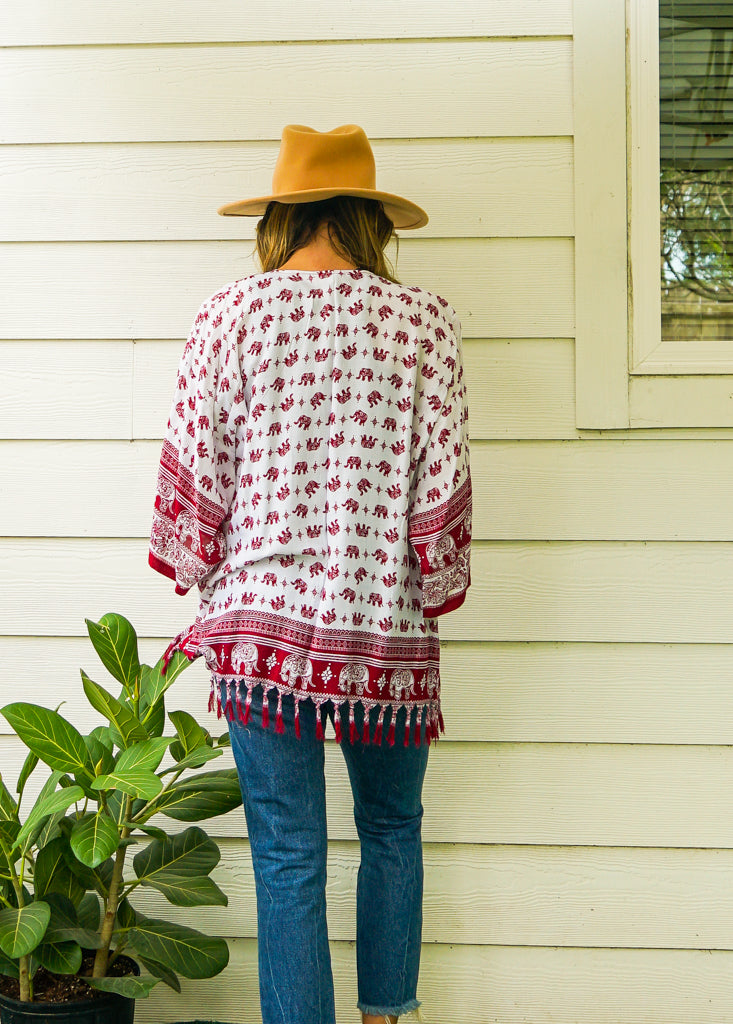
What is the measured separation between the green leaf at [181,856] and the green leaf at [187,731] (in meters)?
0.18

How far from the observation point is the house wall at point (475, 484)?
1.69 meters

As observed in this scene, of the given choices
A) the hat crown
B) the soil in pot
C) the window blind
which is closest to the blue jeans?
the soil in pot

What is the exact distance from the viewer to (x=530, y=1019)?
169 cm

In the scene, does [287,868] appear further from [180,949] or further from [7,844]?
[7,844]

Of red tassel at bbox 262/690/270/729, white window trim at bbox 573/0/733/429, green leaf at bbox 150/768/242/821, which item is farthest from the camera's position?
white window trim at bbox 573/0/733/429

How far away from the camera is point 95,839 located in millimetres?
1278

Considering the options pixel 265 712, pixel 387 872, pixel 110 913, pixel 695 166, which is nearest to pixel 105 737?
pixel 110 913

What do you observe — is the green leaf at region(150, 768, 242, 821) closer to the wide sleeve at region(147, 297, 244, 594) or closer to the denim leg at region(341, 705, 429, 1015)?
the denim leg at region(341, 705, 429, 1015)

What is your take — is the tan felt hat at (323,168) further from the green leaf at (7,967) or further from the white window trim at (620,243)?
the green leaf at (7,967)

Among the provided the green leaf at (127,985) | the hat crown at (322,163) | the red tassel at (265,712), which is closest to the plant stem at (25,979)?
the green leaf at (127,985)

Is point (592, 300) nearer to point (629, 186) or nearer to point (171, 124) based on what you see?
point (629, 186)

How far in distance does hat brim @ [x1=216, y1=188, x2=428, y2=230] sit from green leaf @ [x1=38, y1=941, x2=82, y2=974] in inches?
46.8

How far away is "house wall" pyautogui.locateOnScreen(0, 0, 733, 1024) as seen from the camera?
1687 mm

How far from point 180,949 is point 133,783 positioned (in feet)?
1.19
